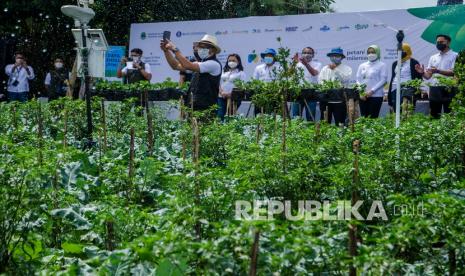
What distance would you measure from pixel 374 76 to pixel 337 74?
2.17 feet

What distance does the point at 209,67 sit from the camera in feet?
35.0

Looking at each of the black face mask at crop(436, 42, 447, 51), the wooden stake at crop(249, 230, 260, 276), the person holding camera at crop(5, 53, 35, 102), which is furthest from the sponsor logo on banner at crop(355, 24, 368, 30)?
the wooden stake at crop(249, 230, 260, 276)

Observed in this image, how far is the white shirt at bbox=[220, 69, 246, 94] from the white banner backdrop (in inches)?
80.7

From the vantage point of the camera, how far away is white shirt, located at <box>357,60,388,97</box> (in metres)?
14.6

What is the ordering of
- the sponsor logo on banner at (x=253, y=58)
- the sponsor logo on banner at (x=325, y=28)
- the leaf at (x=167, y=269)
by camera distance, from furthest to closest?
the sponsor logo on banner at (x=253, y=58) < the sponsor logo on banner at (x=325, y=28) < the leaf at (x=167, y=269)

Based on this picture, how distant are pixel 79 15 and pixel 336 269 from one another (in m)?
7.65

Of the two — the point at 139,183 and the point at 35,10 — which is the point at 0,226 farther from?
the point at 35,10

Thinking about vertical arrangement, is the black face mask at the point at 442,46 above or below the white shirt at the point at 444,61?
above

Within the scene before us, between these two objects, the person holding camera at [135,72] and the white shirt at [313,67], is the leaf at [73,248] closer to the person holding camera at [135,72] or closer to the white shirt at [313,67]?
the white shirt at [313,67]

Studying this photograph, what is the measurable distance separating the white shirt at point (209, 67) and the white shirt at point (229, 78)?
4.73 m

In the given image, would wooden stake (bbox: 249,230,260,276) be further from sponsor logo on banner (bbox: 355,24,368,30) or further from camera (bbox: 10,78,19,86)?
camera (bbox: 10,78,19,86)

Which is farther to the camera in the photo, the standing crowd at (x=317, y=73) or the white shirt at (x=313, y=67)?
the white shirt at (x=313, y=67)

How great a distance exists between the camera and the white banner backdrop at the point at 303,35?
16.3 meters

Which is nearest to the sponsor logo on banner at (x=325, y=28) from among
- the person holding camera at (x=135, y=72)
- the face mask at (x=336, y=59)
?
the face mask at (x=336, y=59)
